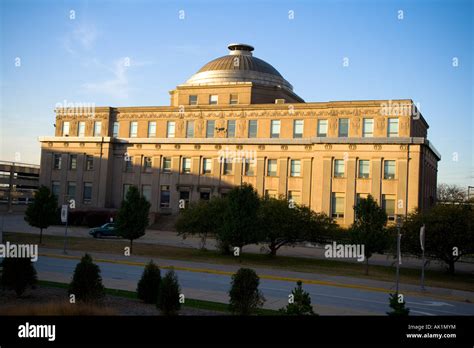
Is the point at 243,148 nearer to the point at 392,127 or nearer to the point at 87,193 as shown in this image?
the point at 392,127

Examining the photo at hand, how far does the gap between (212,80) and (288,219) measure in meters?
36.3

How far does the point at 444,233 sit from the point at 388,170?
2232 cm

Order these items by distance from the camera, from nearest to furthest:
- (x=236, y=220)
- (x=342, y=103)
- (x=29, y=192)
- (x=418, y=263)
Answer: (x=236, y=220) < (x=418, y=263) < (x=342, y=103) < (x=29, y=192)

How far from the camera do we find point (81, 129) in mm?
67750

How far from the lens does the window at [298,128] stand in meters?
56.7

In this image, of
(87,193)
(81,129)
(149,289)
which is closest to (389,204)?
(87,193)

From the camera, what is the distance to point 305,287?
21.9 m

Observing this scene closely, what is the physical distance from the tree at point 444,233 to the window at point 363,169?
68.1 feet

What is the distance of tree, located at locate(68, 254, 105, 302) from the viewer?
14023 millimetres

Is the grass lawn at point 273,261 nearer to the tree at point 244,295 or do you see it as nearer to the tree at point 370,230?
the tree at point 370,230

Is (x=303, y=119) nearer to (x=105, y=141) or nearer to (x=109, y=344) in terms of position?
(x=105, y=141)

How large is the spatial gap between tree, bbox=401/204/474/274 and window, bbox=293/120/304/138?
2721 centimetres

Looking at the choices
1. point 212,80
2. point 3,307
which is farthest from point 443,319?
point 212,80

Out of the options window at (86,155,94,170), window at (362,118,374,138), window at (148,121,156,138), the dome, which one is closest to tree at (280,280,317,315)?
window at (362,118,374,138)
